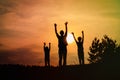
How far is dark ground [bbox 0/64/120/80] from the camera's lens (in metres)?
14.7

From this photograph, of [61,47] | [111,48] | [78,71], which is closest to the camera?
[78,71]

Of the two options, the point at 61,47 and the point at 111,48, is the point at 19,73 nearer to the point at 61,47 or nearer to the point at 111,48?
the point at 61,47

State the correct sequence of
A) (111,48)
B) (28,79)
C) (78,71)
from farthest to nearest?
(111,48), (78,71), (28,79)

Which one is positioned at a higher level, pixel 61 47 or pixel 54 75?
pixel 61 47

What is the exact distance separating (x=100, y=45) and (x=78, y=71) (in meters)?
61.9

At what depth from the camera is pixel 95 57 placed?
7662 centimetres

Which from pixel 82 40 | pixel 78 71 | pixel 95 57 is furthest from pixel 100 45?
pixel 78 71

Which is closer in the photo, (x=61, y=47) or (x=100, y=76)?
(x=100, y=76)

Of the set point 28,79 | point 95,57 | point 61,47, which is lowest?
point 28,79

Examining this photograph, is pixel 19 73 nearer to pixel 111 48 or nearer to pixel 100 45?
pixel 111 48

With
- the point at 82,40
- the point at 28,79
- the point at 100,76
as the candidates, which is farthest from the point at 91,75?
the point at 82,40

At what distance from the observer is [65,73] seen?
15711 millimetres

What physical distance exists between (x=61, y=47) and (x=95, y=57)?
58733 millimetres

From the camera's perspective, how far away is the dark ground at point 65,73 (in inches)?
580
